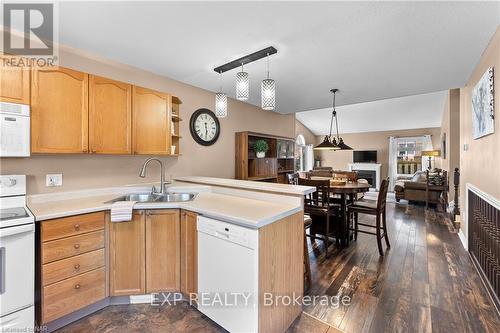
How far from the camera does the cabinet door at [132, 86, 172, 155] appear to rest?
2.40 metres

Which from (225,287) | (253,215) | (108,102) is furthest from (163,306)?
(108,102)

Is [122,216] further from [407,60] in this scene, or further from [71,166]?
[407,60]

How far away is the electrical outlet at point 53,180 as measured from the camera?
2057 mm

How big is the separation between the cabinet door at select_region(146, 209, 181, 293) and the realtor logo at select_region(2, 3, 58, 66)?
1620 mm

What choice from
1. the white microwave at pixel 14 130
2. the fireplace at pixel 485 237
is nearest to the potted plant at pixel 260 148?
the fireplace at pixel 485 237

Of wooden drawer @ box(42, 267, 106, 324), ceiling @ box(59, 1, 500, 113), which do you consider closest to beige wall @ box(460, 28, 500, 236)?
ceiling @ box(59, 1, 500, 113)

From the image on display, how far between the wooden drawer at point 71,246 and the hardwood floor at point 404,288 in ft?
5.89

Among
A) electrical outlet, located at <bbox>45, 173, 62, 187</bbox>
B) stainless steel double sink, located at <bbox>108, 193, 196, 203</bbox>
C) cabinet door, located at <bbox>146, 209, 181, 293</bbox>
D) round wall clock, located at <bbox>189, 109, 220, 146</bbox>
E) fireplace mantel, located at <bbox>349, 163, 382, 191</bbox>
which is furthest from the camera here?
fireplace mantel, located at <bbox>349, 163, 382, 191</bbox>

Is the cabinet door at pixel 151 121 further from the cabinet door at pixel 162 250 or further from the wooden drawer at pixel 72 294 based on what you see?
the wooden drawer at pixel 72 294

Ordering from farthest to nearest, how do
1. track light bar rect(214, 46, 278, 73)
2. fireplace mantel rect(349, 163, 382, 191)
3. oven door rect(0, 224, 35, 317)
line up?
1. fireplace mantel rect(349, 163, 382, 191)
2. track light bar rect(214, 46, 278, 73)
3. oven door rect(0, 224, 35, 317)

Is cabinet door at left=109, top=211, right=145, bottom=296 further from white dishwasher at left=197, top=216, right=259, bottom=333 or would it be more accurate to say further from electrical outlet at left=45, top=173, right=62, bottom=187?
Answer: electrical outlet at left=45, top=173, right=62, bottom=187

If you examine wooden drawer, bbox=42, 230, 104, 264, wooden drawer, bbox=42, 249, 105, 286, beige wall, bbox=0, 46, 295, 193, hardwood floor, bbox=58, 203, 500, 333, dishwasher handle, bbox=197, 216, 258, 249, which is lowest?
hardwood floor, bbox=58, 203, 500, 333

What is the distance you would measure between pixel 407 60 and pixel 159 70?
8.88 feet

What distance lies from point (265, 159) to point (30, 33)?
3253 millimetres
